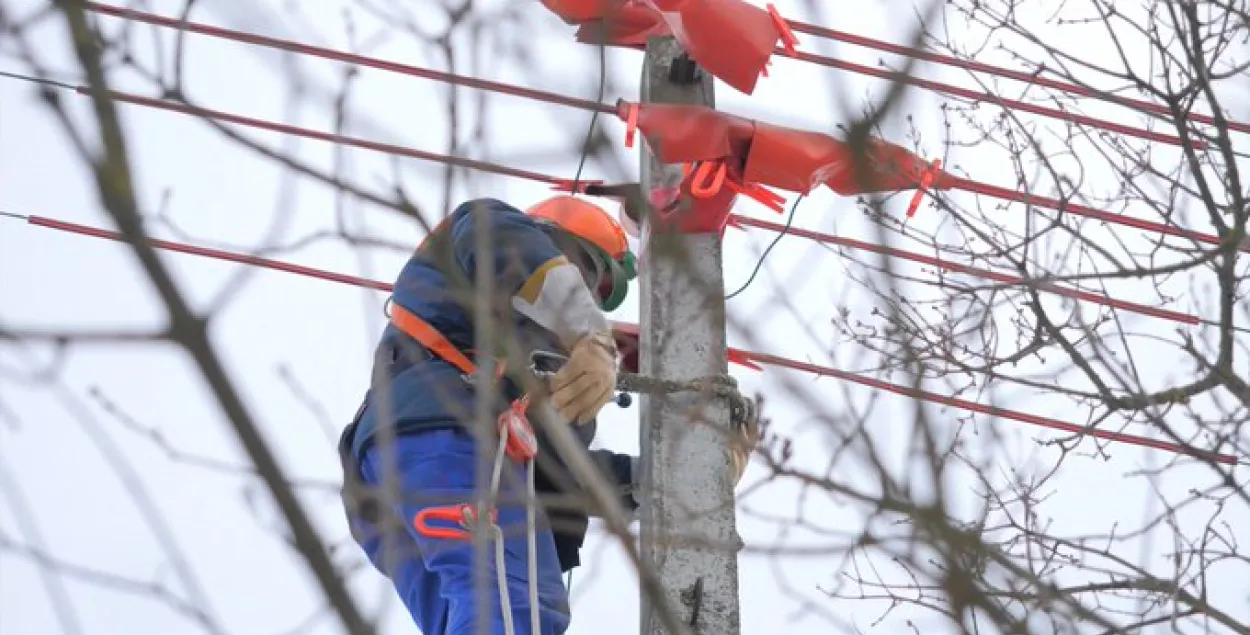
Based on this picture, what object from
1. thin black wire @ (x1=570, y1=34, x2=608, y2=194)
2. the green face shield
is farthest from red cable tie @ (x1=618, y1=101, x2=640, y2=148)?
thin black wire @ (x1=570, y1=34, x2=608, y2=194)

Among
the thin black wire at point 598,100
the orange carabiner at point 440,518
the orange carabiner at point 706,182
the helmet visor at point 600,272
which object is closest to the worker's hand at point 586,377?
the orange carabiner at point 440,518

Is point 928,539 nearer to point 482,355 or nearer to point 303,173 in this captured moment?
point 482,355

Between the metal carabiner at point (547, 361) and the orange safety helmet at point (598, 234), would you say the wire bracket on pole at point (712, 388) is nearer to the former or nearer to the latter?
the metal carabiner at point (547, 361)

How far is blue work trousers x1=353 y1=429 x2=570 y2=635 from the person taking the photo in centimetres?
379

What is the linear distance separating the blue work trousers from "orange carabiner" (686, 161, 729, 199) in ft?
2.45

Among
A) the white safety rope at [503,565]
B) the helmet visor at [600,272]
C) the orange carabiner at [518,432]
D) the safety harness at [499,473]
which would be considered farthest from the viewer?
the helmet visor at [600,272]

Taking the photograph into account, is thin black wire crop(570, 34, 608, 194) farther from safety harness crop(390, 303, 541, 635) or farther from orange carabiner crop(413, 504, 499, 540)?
orange carabiner crop(413, 504, 499, 540)

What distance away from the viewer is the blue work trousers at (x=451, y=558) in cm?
379

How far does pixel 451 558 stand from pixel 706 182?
40.2 inches

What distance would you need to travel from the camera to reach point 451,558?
384cm

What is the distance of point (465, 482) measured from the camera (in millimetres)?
3979

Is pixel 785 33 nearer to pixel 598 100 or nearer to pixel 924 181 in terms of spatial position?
pixel 924 181

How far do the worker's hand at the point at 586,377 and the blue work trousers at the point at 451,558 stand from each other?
175mm

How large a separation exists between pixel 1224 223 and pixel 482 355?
6.13 ft
